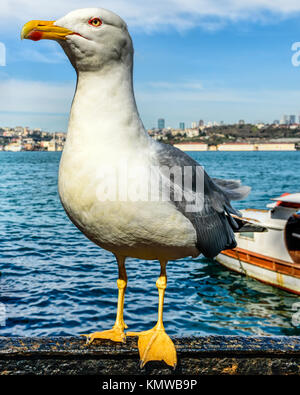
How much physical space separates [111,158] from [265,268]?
15.7 m

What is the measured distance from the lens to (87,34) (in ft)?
8.75

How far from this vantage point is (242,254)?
18609mm

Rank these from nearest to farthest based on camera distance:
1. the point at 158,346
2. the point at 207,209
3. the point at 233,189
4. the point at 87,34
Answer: the point at 87,34
the point at 158,346
the point at 207,209
the point at 233,189

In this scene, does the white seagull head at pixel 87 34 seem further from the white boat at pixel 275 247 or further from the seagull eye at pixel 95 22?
the white boat at pixel 275 247

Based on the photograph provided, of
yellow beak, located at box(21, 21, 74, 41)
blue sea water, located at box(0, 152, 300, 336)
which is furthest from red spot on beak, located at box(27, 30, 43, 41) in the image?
blue sea water, located at box(0, 152, 300, 336)

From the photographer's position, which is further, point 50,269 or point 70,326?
point 50,269

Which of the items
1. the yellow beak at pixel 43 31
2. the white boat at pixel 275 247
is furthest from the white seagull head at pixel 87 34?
the white boat at pixel 275 247

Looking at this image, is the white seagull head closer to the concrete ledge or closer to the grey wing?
the grey wing

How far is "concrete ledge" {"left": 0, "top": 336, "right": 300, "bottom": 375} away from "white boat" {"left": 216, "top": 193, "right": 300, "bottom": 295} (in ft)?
39.7

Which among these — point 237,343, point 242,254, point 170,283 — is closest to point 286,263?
point 242,254

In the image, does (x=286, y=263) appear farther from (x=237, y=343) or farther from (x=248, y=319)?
(x=237, y=343)

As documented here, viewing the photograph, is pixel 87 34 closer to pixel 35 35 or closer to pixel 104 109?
pixel 35 35

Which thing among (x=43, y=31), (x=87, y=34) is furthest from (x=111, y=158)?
(x=43, y=31)
